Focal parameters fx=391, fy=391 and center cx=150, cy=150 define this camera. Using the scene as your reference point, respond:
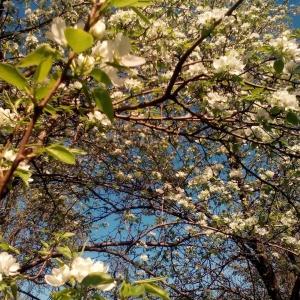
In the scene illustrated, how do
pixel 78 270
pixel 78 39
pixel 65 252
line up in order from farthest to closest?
pixel 65 252, pixel 78 270, pixel 78 39

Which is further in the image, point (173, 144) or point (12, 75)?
point (173, 144)

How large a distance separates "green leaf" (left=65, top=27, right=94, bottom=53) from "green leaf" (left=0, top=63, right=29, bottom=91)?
0.45 feet

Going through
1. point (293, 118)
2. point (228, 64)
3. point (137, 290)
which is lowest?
point (137, 290)

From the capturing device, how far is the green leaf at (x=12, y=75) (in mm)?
754

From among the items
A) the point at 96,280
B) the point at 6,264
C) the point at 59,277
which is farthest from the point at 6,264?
the point at 96,280

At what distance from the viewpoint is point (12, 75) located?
0.76 m

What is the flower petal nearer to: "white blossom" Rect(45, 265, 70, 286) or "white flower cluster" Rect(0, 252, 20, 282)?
"white blossom" Rect(45, 265, 70, 286)

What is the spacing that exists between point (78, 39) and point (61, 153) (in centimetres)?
24

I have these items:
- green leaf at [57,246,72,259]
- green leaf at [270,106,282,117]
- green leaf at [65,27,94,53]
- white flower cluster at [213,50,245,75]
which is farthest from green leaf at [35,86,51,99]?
green leaf at [270,106,282,117]

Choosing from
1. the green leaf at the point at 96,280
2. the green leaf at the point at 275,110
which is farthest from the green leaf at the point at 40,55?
the green leaf at the point at 275,110

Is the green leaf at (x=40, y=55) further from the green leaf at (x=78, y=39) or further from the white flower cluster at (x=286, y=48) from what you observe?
the white flower cluster at (x=286, y=48)

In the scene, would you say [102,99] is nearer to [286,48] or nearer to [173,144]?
[286,48]

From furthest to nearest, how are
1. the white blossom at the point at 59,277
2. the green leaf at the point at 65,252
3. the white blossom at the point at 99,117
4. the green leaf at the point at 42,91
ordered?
the white blossom at the point at 99,117 < the green leaf at the point at 65,252 < the white blossom at the point at 59,277 < the green leaf at the point at 42,91

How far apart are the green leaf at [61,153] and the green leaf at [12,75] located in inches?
5.3
